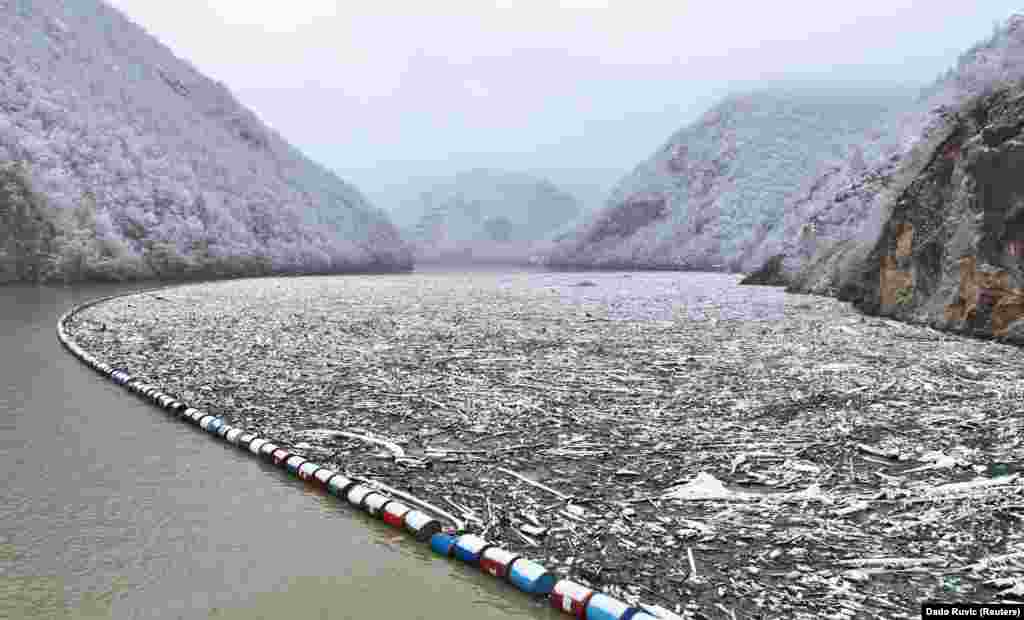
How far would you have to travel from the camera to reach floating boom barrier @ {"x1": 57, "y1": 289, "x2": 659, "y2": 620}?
4652mm

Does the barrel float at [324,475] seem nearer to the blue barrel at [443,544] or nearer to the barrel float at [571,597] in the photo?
A: the blue barrel at [443,544]

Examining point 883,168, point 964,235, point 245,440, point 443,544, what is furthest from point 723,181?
point 443,544

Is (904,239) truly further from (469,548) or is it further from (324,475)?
(469,548)

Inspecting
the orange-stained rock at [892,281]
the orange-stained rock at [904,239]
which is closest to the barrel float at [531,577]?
the orange-stained rock at [892,281]

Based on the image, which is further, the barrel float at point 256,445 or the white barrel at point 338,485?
the barrel float at point 256,445

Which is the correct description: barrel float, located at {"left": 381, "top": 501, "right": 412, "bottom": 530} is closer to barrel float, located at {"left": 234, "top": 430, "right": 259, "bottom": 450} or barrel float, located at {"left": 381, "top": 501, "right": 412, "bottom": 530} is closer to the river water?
the river water

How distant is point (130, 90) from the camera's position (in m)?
72.1

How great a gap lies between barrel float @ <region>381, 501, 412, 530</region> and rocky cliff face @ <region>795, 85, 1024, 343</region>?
15917 mm

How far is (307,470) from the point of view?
7.23 metres

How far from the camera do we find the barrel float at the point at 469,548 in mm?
5430

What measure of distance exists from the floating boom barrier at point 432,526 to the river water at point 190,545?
0.37 ft

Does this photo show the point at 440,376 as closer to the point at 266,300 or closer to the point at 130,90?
the point at 266,300

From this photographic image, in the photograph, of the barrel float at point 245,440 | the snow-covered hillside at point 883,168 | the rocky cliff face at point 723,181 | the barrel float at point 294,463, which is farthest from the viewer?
the rocky cliff face at point 723,181

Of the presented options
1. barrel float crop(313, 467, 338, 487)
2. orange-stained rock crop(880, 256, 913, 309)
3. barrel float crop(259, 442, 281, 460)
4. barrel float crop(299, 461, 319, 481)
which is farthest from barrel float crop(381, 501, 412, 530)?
orange-stained rock crop(880, 256, 913, 309)
